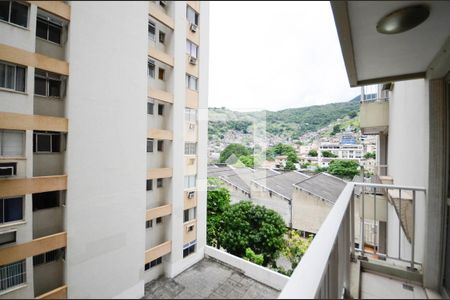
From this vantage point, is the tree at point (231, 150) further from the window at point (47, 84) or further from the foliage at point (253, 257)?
the foliage at point (253, 257)

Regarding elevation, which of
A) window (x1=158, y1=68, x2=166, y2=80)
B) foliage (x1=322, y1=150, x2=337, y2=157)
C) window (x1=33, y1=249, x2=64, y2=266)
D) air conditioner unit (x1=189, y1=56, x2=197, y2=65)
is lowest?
window (x1=33, y1=249, x2=64, y2=266)

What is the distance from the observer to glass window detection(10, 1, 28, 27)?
976mm

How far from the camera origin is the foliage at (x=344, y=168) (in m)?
2.88

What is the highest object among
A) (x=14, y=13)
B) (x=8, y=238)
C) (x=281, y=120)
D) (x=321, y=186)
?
(x=14, y=13)

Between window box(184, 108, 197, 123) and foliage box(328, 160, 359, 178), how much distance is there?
7.51ft

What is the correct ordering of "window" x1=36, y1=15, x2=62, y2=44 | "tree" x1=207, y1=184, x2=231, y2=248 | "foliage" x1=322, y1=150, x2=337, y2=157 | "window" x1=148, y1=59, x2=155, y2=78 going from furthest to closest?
"tree" x1=207, y1=184, x2=231, y2=248 < "foliage" x1=322, y1=150, x2=337, y2=157 < "window" x1=148, y1=59, x2=155, y2=78 < "window" x1=36, y1=15, x2=62, y2=44

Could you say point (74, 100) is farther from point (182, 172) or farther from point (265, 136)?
point (265, 136)

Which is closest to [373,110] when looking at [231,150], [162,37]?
[231,150]

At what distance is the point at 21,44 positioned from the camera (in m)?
1.03

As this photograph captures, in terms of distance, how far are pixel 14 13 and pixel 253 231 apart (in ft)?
17.8

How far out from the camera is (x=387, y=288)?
1332 millimetres

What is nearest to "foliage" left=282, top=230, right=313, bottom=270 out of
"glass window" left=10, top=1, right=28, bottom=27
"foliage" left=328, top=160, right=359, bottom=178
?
"foliage" left=328, top=160, right=359, bottom=178

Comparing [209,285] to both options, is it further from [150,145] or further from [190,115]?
[190,115]

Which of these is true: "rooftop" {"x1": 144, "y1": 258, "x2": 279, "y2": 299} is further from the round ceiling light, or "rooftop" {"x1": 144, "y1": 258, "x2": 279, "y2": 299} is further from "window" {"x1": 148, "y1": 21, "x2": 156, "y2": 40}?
the round ceiling light
